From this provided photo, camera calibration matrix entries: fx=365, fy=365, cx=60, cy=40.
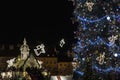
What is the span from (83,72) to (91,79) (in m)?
0.94

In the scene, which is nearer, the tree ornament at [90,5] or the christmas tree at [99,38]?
the christmas tree at [99,38]

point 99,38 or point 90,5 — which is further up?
point 90,5

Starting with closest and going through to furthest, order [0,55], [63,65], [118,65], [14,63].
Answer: [118,65], [14,63], [0,55], [63,65]

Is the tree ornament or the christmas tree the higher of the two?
the tree ornament

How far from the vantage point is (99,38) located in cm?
2028

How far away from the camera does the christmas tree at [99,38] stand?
20.0 meters

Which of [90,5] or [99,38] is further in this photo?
[90,5]

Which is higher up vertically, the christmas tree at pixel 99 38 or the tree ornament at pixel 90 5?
the tree ornament at pixel 90 5

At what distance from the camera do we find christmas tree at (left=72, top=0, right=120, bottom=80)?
2000 cm

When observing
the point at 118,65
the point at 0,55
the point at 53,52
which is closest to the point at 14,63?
the point at 118,65

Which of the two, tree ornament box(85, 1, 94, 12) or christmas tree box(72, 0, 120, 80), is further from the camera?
tree ornament box(85, 1, 94, 12)

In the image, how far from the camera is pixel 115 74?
20219 millimetres

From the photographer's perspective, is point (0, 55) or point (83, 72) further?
point (0, 55)

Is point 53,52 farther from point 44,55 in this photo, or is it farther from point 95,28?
point 95,28
